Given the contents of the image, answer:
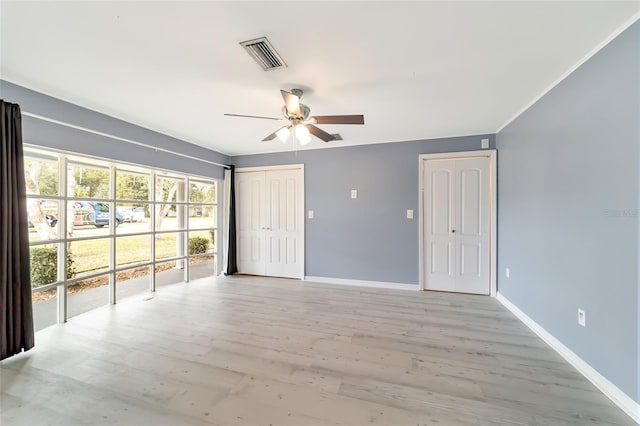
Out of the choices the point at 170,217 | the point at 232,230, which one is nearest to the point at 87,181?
the point at 170,217

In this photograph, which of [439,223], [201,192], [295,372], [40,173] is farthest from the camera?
[201,192]

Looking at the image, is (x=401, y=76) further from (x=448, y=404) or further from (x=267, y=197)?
(x=267, y=197)

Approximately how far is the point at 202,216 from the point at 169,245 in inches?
31.4

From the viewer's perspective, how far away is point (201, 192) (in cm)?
470

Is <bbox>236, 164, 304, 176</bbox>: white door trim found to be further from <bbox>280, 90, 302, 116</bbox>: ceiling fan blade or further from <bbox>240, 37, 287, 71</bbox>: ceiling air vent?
<bbox>240, 37, 287, 71</bbox>: ceiling air vent

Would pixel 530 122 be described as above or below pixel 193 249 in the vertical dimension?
above

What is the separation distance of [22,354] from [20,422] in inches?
41.9

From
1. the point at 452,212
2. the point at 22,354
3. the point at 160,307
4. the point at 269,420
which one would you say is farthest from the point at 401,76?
the point at 22,354

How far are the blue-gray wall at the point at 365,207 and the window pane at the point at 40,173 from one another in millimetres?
3018

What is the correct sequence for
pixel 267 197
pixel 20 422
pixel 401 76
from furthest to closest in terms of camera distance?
pixel 267 197
pixel 401 76
pixel 20 422

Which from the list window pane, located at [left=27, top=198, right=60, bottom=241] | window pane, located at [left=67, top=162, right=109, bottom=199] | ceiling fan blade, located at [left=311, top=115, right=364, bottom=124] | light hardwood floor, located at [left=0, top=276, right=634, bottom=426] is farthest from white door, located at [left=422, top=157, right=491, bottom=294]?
window pane, located at [left=27, top=198, right=60, bottom=241]

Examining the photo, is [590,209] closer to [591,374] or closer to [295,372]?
[591,374]

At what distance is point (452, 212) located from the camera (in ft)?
12.6

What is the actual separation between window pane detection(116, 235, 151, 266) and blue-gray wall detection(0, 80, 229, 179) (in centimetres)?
114
